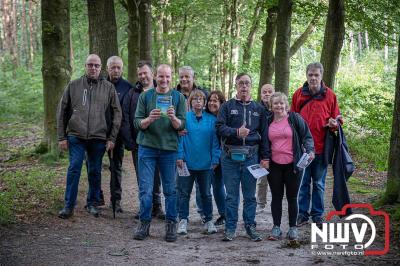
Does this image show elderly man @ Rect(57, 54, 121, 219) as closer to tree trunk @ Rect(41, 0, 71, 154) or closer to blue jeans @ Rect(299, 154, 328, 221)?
blue jeans @ Rect(299, 154, 328, 221)

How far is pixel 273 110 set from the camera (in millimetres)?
6715

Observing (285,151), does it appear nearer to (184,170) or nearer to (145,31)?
(184,170)

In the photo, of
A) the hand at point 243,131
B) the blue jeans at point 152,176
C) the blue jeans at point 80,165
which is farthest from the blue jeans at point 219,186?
the blue jeans at point 80,165

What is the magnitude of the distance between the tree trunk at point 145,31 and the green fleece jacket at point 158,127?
10.4m

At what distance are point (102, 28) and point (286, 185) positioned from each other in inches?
272

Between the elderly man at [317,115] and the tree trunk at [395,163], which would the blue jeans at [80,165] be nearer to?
the elderly man at [317,115]

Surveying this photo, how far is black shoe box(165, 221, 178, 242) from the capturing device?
654 cm

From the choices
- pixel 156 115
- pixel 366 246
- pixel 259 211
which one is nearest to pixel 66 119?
pixel 156 115

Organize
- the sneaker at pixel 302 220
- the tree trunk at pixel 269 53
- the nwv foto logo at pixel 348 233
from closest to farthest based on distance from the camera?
1. the nwv foto logo at pixel 348 233
2. the sneaker at pixel 302 220
3. the tree trunk at pixel 269 53

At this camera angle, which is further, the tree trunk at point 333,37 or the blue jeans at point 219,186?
the tree trunk at point 333,37

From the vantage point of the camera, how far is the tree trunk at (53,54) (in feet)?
37.2

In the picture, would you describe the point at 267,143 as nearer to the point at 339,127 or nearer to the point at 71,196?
the point at 339,127

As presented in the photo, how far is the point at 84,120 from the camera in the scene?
23.7 feet

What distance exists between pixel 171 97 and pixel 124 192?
14.2 feet
